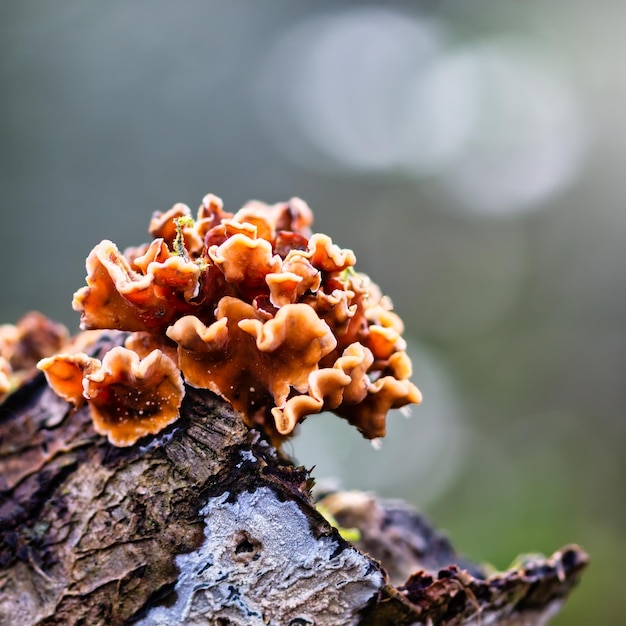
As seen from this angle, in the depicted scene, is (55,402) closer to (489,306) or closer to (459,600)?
(459,600)

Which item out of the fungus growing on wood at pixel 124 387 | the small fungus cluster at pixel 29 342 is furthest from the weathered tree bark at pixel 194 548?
the small fungus cluster at pixel 29 342

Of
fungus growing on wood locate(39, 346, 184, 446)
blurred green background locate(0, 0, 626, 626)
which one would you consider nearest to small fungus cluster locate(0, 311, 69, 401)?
fungus growing on wood locate(39, 346, 184, 446)

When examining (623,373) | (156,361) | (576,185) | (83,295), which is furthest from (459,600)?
(576,185)

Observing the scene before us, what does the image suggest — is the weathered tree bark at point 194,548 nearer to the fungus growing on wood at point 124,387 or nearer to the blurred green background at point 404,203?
the fungus growing on wood at point 124,387

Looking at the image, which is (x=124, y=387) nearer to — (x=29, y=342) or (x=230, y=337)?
(x=230, y=337)

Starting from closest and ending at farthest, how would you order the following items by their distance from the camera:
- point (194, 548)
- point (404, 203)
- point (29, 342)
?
point (194, 548) < point (29, 342) < point (404, 203)

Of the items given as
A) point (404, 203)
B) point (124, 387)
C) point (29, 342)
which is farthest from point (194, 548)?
point (404, 203)

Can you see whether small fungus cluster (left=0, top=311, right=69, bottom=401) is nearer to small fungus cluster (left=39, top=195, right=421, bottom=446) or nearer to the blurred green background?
small fungus cluster (left=39, top=195, right=421, bottom=446)
